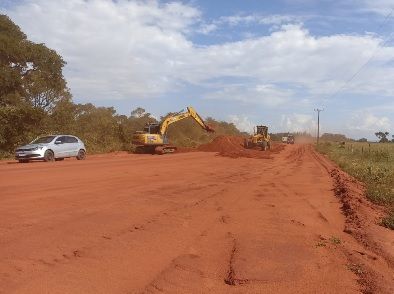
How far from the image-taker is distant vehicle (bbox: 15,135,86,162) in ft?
87.3

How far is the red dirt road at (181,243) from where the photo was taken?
607 cm

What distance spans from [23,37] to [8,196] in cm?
4121

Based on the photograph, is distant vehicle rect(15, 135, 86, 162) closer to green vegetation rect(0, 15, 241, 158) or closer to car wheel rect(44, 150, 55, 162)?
car wheel rect(44, 150, 55, 162)

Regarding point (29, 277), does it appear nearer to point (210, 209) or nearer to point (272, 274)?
point (272, 274)

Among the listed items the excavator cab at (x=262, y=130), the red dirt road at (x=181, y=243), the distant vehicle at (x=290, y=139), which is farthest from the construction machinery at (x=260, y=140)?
the distant vehicle at (x=290, y=139)

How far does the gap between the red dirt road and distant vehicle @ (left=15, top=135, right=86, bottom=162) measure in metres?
12.8

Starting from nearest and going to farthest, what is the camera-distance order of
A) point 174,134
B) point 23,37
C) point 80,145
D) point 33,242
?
Answer: 1. point 33,242
2. point 80,145
3. point 23,37
4. point 174,134

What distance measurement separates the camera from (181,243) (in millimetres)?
8016

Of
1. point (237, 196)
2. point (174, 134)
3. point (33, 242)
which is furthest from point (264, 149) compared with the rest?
point (33, 242)

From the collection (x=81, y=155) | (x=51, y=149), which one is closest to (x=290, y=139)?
(x=81, y=155)

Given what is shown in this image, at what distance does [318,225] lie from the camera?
10.1 meters

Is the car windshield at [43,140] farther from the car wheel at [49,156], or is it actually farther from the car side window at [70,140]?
the car side window at [70,140]

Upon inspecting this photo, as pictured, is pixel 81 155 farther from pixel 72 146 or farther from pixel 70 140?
pixel 70 140

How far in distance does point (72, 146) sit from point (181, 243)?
74.0 ft
